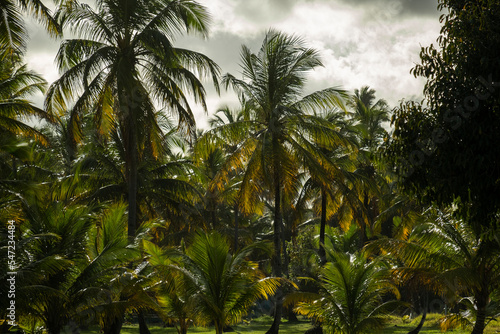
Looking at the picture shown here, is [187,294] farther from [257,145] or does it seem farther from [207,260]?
[257,145]

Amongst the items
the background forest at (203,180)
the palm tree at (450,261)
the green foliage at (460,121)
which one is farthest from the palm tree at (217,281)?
the green foliage at (460,121)

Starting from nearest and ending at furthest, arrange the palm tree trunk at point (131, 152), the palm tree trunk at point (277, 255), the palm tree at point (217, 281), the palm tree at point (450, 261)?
1. the palm tree at point (217, 281)
2. the palm tree at point (450, 261)
3. the palm tree trunk at point (131, 152)
4. the palm tree trunk at point (277, 255)

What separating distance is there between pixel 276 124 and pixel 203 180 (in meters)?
5.50

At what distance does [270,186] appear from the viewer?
594 inches

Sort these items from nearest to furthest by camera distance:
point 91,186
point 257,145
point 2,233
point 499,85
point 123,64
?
1. point 499,85
2. point 2,233
3. point 123,64
4. point 257,145
5. point 91,186

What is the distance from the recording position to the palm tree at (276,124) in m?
15.6

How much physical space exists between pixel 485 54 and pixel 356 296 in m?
8.53

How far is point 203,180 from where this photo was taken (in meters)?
20.4

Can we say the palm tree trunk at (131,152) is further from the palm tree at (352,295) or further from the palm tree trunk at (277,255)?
the palm tree at (352,295)

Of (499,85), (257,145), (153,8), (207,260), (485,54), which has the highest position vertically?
(153,8)

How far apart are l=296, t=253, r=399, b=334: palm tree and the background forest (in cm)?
4

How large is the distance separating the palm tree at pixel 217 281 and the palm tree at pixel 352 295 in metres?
2.23

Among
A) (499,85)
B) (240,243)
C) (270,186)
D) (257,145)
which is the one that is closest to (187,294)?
(270,186)

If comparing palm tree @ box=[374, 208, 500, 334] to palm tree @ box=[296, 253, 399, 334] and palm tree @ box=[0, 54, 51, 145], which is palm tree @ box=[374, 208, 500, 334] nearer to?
palm tree @ box=[296, 253, 399, 334]
